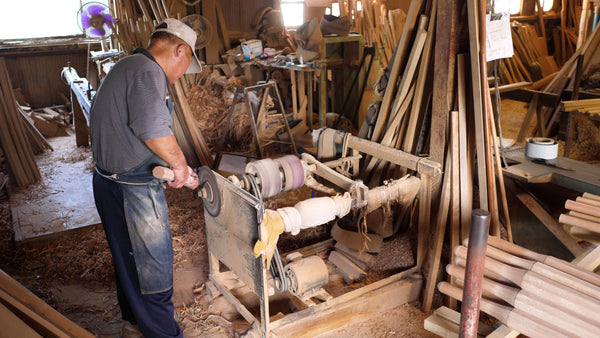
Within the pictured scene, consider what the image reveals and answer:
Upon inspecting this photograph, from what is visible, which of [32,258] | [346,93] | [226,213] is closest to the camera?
[226,213]

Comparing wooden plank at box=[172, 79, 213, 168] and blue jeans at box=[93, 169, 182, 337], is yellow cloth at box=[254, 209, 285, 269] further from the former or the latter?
wooden plank at box=[172, 79, 213, 168]

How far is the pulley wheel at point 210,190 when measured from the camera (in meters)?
3.20

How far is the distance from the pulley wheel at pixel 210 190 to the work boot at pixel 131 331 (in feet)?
3.26

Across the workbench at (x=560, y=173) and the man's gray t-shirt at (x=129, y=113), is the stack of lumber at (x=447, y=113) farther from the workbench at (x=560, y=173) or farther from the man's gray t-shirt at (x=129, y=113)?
the man's gray t-shirt at (x=129, y=113)

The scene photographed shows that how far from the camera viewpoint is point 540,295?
6.05ft

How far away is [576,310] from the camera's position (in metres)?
1.76

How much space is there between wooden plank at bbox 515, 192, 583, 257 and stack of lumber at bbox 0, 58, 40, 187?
6.02 metres

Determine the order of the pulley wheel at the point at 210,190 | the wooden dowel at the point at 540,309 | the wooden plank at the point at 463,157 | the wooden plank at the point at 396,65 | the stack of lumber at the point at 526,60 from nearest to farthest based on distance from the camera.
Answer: the wooden dowel at the point at 540,309, the pulley wheel at the point at 210,190, the wooden plank at the point at 463,157, the wooden plank at the point at 396,65, the stack of lumber at the point at 526,60

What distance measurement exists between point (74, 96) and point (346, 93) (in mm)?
4849

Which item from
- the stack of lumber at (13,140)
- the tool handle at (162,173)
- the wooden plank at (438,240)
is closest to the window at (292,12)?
the stack of lumber at (13,140)

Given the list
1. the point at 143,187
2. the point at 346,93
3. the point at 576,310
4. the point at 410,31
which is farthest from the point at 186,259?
the point at 346,93

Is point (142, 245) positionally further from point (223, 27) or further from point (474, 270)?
point (223, 27)

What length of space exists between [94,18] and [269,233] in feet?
19.9

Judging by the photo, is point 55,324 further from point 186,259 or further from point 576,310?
point 186,259
